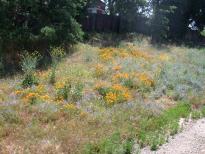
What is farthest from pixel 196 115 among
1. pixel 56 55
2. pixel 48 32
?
pixel 48 32

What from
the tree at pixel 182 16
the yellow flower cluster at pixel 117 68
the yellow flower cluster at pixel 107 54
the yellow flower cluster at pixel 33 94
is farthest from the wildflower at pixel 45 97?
the tree at pixel 182 16

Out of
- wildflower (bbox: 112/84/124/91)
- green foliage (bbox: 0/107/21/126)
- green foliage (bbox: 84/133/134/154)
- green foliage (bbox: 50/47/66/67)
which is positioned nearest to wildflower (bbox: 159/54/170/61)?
green foliage (bbox: 50/47/66/67)

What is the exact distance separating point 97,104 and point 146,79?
3.58 m

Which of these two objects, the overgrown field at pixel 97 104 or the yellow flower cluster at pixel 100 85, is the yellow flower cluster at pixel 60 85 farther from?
the yellow flower cluster at pixel 100 85

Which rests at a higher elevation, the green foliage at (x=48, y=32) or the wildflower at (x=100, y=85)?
the green foliage at (x=48, y=32)

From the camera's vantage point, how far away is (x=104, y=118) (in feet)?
35.9

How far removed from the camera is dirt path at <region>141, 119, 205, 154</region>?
9.57 metres

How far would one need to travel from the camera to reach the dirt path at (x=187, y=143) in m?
9.57

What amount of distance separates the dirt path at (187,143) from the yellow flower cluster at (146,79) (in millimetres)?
3378

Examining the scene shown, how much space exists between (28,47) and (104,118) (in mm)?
7902

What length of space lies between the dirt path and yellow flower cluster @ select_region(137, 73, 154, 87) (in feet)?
11.1

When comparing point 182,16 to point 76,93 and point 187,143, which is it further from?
point 187,143

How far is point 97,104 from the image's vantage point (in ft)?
39.9

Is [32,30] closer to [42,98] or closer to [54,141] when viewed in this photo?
[42,98]
